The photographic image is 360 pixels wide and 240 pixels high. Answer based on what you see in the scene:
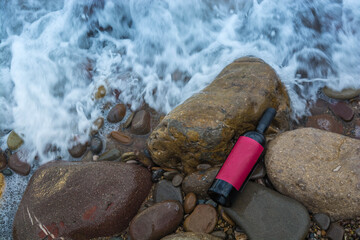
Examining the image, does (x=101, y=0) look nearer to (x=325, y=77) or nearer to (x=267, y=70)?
(x=267, y=70)

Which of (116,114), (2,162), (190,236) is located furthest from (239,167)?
(2,162)

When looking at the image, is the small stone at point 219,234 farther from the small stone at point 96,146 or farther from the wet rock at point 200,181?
the small stone at point 96,146

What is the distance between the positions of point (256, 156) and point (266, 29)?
3.20 meters

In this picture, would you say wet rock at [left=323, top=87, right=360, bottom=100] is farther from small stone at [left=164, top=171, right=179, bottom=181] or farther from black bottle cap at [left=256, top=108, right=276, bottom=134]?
small stone at [left=164, top=171, right=179, bottom=181]

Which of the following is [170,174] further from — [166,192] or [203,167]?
[203,167]

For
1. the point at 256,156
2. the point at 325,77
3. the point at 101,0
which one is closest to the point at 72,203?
the point at 256,156

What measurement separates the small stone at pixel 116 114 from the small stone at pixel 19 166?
1432 mm

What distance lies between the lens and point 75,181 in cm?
344

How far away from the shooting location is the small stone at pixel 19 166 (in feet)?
13.5

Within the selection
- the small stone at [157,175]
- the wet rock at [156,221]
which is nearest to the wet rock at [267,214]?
the wet rock at [156,221]

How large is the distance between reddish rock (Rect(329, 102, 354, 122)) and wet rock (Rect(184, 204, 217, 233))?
238 centimetres

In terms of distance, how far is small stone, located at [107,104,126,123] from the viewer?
4371 millimetres

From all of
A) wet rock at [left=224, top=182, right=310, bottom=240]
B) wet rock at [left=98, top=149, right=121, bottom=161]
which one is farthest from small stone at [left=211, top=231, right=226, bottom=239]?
wet rock at [left=98, top=149, right=121, bottom=161]

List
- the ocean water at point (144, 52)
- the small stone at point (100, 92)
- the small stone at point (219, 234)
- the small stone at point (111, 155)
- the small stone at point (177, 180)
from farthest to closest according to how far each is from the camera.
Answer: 1. the small stone at point (100, 92)
2. the ocean water at point (144, 52)
3. the small stone at point (111, 155)
4. the small stone at point (177, 180)
5. the small stone at point (219, 234)
